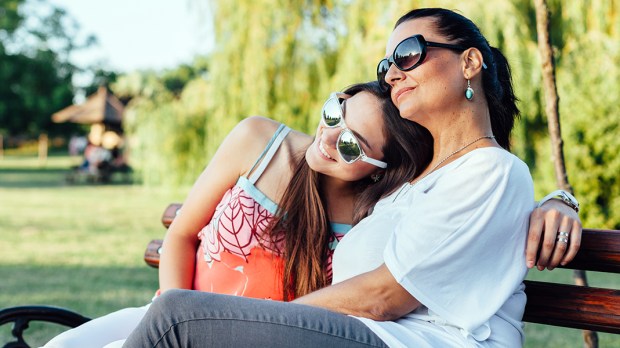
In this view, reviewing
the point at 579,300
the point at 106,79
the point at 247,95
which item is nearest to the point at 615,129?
the point at 247,95

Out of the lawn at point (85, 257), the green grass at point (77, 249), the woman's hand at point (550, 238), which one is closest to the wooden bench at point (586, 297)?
the woman's hand at point (550, 238)

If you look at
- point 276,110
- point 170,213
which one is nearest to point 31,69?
point 276,110

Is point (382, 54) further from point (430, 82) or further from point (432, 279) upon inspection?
point (432, 279)

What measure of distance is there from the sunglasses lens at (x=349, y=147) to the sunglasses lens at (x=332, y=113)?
58mm

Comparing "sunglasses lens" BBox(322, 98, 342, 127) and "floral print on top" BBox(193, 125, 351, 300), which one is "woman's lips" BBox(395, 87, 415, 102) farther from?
"floral print on top" BBox(193, 125, 351, 300)

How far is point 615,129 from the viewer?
9.25 metres

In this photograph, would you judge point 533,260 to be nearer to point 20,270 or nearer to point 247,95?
point 20,270

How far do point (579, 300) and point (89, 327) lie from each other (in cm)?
147

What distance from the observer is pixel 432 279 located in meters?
1.73

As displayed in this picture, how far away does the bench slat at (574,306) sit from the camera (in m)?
1.88

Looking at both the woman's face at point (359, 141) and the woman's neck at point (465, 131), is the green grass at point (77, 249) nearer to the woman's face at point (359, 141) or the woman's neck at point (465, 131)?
the woman's face at point (359, 141)

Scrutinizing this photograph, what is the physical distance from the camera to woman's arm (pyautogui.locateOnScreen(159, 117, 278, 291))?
2.47 meters

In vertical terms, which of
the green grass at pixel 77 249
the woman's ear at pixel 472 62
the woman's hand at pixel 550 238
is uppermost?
the woman's ear at pixel 472 62

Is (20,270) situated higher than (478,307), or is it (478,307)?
(478,307)
